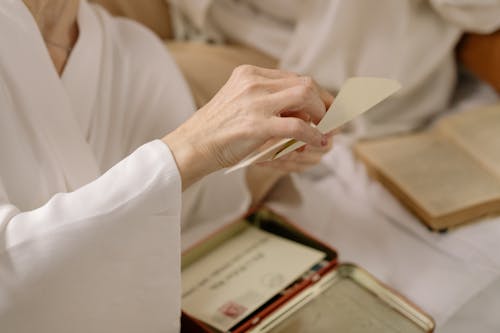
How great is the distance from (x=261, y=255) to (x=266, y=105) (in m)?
0.31

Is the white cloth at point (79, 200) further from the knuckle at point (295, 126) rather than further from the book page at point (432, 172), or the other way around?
the book page at point (432, 172)

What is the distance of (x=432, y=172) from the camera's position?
42.5 inches

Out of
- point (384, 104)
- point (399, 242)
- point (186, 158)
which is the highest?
point (186, 158)

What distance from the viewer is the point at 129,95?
0.92 meters

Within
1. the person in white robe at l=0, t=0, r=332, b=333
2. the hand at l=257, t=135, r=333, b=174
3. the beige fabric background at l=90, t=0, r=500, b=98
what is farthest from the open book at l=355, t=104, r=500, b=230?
the person in white robe at l=0, t=0, r=332, b=333

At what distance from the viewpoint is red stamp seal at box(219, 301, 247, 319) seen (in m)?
0.77

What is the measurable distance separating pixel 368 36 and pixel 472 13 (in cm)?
20

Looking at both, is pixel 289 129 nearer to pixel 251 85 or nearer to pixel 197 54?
pixel 251 85

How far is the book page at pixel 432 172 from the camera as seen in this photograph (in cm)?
100

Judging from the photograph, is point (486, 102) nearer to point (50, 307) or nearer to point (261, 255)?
point (261, 255)

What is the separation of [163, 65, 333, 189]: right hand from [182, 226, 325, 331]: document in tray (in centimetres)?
21

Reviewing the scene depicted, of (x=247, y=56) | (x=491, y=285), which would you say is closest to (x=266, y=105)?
(x=491, y=285)

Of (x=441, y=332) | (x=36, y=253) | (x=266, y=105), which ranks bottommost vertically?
(x=441, y=332)

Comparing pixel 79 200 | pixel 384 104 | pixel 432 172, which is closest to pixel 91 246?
A: pixel 79 200
